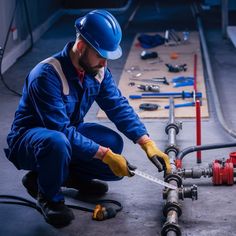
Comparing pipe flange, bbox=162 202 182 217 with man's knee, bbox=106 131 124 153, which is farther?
man's knee, bbox=106 131 124 153

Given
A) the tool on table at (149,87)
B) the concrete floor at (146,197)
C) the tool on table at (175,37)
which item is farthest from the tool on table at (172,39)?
the tool on table at (149,87)

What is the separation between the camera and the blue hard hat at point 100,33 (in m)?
3.00

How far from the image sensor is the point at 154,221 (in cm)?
312

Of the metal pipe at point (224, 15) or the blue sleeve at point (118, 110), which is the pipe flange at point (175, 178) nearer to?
the blue sleeve at point (118, 110)

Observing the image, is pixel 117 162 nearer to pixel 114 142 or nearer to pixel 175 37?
pixel 114 142

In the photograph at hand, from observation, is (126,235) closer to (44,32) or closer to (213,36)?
(213,36)

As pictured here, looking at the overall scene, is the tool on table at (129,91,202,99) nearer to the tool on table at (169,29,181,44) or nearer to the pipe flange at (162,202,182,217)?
the pipe flange at (162,202,182,217)

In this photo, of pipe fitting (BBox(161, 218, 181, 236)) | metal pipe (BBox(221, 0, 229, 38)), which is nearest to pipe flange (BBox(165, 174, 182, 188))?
pipe fitting (BBox(161, 218, 181, 236))

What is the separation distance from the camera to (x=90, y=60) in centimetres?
304

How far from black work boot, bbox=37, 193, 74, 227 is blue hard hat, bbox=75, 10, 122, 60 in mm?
767

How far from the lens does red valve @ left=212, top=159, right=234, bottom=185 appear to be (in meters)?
3.41

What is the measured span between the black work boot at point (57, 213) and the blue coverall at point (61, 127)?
0.04 meters

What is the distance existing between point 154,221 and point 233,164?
2.23ft

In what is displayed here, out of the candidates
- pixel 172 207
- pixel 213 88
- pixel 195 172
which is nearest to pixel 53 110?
pixel 172 207
